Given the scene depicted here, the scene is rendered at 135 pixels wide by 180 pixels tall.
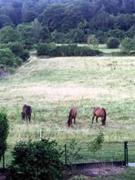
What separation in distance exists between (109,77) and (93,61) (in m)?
17.7

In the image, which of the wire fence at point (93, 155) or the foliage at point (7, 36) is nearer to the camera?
the wire fence at point (93, 155)

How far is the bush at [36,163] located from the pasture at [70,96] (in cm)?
803

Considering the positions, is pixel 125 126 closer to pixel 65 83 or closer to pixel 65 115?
pixel 65 115

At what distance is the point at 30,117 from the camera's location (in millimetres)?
30938

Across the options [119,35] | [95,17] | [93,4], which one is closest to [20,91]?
[119,35]

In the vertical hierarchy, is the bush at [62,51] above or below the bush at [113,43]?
below

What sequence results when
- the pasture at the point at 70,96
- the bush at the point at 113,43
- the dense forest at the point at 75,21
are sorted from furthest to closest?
the dense forest at the point at 75,21 < the bush at the point at 113,43 < the pasture at the point at 70,96

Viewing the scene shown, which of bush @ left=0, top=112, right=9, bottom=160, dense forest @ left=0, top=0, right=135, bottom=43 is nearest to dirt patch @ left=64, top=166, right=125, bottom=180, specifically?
bush @ left=0, top=112, right=9, bottom=160

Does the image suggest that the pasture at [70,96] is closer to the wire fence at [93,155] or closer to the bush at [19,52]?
the wire fence at [93,155]

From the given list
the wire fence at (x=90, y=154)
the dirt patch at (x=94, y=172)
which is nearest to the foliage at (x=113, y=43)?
the wire fence at (x=90, y=154)

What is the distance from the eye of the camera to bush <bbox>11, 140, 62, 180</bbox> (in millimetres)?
14461

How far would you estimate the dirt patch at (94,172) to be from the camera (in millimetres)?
16391

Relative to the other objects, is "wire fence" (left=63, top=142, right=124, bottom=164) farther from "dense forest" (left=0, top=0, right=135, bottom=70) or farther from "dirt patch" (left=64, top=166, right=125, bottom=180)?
"dense forest" (left=0, top=0, right=135, bottom=70)

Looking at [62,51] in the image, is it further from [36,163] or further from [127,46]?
[36,163]
